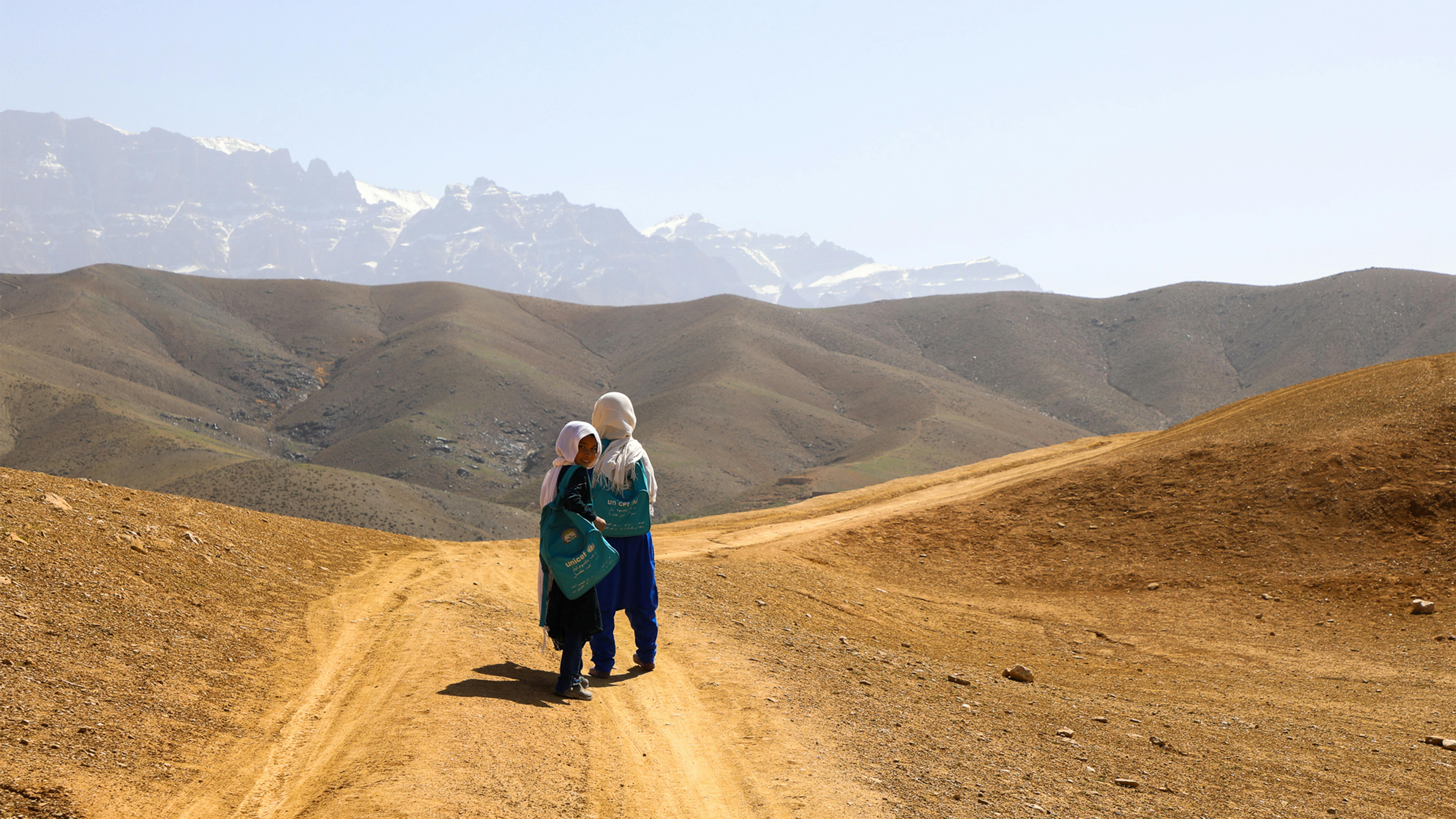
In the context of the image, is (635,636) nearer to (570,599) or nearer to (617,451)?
(570,599)

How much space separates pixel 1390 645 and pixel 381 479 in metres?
58.3

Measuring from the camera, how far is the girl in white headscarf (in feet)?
24.8

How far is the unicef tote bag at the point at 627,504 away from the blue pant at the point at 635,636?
2.48ft

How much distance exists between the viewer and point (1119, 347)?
122688 millimetres

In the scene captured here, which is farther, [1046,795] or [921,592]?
[921,592]

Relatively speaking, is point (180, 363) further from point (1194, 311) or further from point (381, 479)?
point (1194, 311)

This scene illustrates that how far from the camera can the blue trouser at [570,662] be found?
693 centimetres

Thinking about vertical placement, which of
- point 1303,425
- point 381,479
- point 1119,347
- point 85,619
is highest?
point 1119,347

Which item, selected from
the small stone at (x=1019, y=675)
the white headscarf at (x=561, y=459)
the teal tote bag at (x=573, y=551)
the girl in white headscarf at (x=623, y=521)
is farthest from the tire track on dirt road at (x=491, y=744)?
the small stone at (x=1019, y=675)

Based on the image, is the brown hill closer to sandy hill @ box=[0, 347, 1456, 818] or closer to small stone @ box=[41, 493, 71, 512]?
sandy hill @ box=[0, 347, 1456, 818]

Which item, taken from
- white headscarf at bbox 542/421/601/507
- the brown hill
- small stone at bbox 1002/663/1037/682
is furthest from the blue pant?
the brown hill

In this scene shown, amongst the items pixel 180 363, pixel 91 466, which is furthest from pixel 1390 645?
pixel 180 363

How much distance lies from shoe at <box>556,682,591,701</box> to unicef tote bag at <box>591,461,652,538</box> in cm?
126

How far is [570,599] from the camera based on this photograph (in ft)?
22.7
